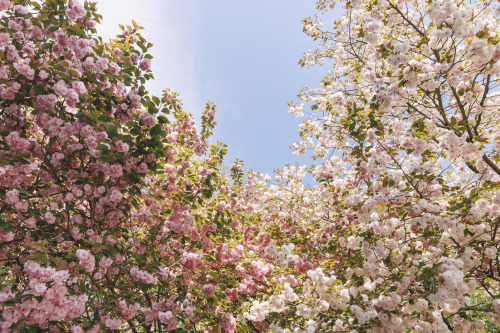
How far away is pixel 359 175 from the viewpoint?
518 cm

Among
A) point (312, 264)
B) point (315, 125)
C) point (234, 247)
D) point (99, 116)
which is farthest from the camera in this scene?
point (315, 125)

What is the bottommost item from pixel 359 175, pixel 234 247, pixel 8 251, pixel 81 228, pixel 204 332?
pixel 204 332

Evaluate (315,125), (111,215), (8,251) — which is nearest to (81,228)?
(111,215)

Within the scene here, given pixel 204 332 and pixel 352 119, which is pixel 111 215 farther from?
pixel 352 119

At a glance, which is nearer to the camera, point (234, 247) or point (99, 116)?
point (99, 116)

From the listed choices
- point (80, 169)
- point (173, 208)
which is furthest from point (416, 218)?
point (80, 169)

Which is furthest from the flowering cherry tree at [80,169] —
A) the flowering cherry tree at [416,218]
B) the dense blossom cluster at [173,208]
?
the flowering cherry tree at [416,218]

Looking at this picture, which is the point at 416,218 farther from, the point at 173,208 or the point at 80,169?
the point at 80,169

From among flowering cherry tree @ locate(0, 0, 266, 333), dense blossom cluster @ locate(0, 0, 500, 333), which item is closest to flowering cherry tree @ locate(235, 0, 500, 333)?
dense blossom cluster @ locate(0, 0, 500, 333)

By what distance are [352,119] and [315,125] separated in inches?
89.8

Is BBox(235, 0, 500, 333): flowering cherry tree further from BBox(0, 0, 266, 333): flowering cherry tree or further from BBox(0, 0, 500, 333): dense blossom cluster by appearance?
BBox(0, 0, 266, 333): flowering cherry tree

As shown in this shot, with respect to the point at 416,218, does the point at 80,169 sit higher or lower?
higher

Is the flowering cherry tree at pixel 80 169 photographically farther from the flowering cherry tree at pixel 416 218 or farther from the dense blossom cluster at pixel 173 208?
the flowering cherry tree at pixel 416 218

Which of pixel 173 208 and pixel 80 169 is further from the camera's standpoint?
pixel 173 208
